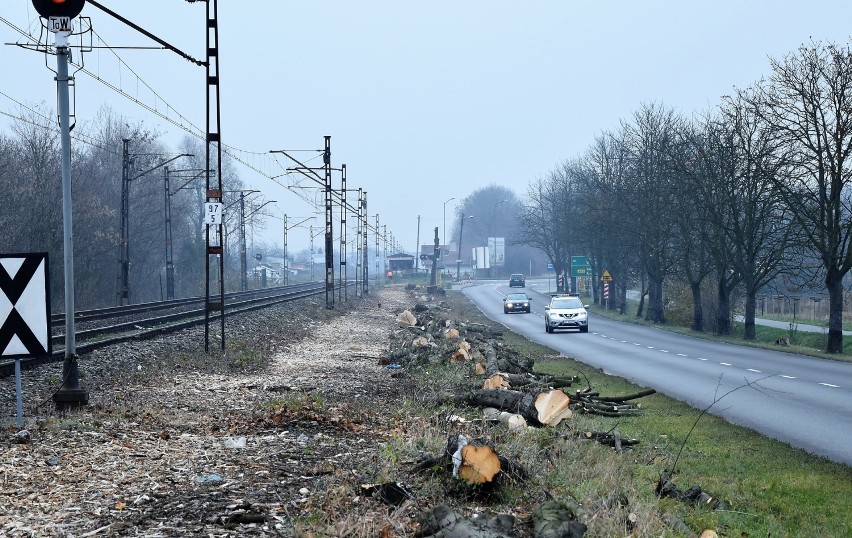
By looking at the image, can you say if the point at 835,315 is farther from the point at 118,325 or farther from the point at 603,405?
the point at 118,325

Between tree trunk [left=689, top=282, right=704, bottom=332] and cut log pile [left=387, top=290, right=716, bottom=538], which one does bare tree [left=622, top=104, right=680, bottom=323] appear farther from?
cut log pile [left=387, top=290, right=716, bottom=538]

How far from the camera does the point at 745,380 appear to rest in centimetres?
2377

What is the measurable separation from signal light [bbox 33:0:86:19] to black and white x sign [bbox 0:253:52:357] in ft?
11.1

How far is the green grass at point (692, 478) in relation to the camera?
819 cm

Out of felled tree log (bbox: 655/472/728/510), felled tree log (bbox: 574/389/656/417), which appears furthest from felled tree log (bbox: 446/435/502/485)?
felled tree log (bbox: 574/389/656/417)

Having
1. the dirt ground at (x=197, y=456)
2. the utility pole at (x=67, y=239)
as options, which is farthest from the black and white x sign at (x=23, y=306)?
the utility pole at (x=67, y=239)

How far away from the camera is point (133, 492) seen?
8.09 metres

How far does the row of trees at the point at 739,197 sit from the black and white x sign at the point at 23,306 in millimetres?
34842

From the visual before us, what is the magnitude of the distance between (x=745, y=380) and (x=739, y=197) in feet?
93.7

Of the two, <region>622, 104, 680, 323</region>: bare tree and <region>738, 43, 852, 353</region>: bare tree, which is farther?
<region>622, 104, 680, 323</region>: bare tree

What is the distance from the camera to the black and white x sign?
11.3m

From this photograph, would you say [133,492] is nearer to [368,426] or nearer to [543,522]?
[543,522]

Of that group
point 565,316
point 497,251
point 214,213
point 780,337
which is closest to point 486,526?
point 214,213

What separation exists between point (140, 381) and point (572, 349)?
2279 cm
